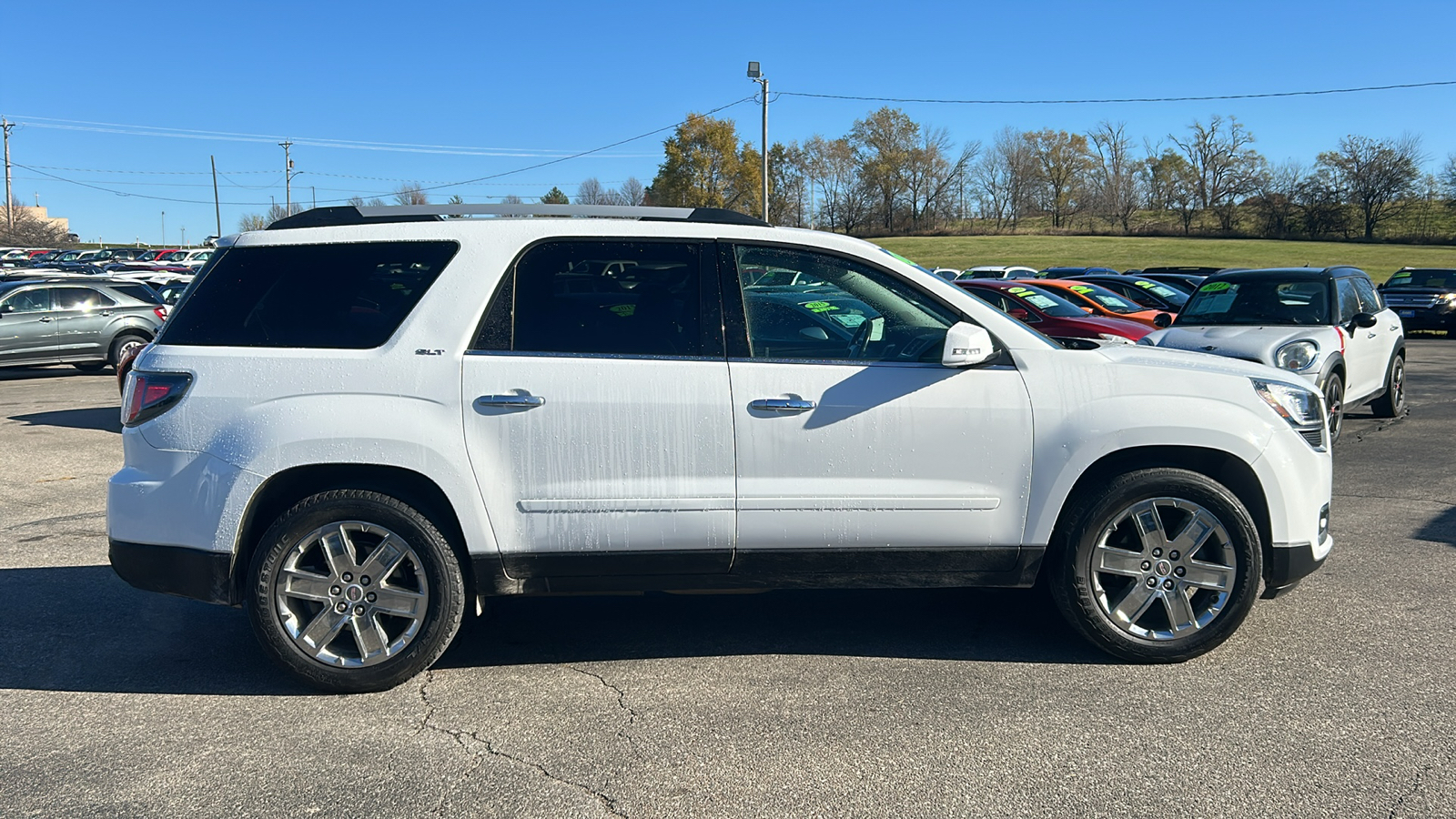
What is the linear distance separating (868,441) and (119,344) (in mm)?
16844

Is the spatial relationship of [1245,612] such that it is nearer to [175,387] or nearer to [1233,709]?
[1233,709]

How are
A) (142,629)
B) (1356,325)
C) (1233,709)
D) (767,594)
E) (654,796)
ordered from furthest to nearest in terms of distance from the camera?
(1356,325) < (767,594) < (142,629) < (1233,709) < (654,796)

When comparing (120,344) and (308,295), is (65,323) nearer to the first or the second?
(120,344)

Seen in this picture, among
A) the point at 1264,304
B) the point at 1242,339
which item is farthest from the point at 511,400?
the point at 1264,304

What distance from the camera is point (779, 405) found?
4.13 metres

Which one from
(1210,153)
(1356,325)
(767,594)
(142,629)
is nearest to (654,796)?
(767,594)

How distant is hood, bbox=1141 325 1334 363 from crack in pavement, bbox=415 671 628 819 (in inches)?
310

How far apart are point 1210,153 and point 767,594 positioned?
101077mm

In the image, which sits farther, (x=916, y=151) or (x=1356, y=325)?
(x=916, y=151)

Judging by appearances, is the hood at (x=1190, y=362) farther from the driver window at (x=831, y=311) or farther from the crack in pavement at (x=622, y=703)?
the crack in pavement at (x=622, y=703)

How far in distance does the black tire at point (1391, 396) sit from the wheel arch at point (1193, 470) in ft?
28.8

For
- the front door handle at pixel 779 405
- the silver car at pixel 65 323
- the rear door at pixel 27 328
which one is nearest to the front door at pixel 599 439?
the front door handle at pixel 779 405

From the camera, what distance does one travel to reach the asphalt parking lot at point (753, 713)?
10.9 feet

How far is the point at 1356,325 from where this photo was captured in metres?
10.5
